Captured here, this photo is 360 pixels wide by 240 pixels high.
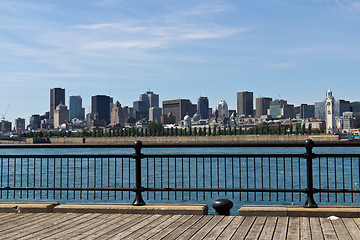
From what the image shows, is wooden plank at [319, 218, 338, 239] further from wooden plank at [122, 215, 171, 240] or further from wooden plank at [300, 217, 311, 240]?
wooden plank at [122, 215, 171, 240]

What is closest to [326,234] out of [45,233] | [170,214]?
[170,214]

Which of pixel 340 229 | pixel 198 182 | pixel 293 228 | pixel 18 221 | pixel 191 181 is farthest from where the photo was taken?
pixel 191 181

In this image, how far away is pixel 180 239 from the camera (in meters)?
6.44

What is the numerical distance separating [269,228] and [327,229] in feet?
3.00

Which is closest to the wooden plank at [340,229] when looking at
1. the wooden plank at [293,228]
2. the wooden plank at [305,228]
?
the wooden plank at [305,228]

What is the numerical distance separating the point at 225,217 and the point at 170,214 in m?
1.07

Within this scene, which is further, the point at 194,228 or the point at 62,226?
the point at 62,226

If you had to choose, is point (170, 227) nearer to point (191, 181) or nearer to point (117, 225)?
point (117, 225)

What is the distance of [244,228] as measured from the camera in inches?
278

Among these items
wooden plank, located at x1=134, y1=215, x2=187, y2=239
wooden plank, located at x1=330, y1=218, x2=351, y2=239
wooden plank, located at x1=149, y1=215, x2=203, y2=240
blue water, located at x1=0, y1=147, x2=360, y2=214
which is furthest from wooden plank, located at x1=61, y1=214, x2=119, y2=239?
wooden plank, located at x1=330, y1=218, x2=351, y2=239

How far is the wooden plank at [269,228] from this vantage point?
21.4 feet

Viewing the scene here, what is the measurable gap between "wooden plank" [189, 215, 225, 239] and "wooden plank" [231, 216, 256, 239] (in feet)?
1.52

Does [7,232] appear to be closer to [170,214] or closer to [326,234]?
[170,214]

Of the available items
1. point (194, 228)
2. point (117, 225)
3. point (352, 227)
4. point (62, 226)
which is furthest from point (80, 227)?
point (352, 227)
